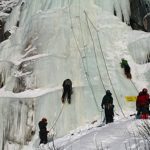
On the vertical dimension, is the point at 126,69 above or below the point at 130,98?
above

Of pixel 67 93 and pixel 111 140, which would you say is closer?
pixel 111 140

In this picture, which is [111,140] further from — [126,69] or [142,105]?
[126,69]

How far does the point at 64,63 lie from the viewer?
22.0 metres

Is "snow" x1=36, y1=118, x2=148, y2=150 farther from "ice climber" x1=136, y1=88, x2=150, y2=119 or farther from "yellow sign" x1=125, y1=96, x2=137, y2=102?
"yellow sign" x1=125, y1=96, x2=137, y2=102

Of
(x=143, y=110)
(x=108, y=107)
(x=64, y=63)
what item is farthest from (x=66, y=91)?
(x=143, y=110)

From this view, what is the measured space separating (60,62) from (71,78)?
3.30 ft

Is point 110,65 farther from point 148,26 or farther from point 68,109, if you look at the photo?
point 148,26

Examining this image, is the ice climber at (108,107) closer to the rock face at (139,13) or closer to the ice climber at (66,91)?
the ice climber at (66,91)

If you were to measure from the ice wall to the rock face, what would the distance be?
107 cm

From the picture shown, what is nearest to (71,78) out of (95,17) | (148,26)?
(95,17)

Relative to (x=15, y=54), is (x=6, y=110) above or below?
below

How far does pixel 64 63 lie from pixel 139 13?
896 cm

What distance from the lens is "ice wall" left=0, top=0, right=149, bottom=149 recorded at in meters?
19.9

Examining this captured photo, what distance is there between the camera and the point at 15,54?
80.6 ft
